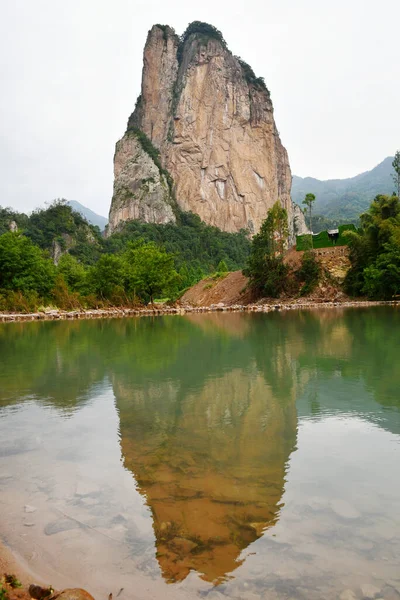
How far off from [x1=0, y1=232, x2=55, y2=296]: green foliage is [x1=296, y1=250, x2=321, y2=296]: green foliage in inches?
799

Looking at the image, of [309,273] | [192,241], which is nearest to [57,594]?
[309,273]

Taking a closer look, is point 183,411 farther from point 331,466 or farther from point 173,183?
point 173,183

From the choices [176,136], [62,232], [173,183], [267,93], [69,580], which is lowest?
[69,580]

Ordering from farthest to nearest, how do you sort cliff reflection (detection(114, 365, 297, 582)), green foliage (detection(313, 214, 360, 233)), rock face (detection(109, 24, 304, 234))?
green foliage (detection(313, 214, 360, 233)) → rock face (detection(109, 24, 304, 234)) → cliff reflection (detection(114, 365, 297, 582))

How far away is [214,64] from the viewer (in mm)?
115250

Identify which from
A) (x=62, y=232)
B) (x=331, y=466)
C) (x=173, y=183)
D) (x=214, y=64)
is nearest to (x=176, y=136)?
(x=173, y=183)


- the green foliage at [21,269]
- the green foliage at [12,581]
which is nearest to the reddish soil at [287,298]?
the green foliage at [21,269]

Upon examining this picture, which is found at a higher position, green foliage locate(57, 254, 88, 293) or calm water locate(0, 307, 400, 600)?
green foliage locate(57, 254, 88, 293)

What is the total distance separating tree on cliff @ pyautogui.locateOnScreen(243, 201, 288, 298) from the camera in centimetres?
3991

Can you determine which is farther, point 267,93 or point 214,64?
point 267,93

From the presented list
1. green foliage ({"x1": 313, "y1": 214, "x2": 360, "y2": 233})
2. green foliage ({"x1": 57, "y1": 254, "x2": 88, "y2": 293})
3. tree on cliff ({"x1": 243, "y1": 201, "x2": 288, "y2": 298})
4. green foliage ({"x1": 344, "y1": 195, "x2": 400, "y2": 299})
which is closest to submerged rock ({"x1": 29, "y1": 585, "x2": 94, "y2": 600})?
green foliage ({"x1": 344, "y1": 195, "x2": 400, "y2": 299})

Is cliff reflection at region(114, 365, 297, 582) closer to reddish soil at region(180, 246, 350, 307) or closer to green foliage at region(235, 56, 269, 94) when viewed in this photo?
reddish soil at region(180, 246, 350, 307)

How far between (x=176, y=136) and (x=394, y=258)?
88.7 m

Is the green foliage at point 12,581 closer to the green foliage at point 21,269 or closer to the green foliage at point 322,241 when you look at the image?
the green foliage at point 21,269
